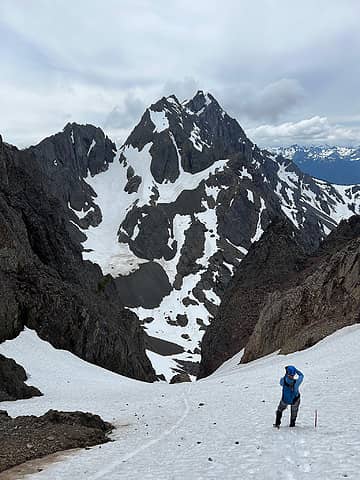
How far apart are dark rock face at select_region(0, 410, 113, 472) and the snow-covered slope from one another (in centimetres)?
81

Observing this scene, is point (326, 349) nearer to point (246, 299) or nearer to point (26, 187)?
point (246, 299)

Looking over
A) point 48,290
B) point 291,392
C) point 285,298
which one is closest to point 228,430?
point 291,392

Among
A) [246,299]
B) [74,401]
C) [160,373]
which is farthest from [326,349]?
[160,373]

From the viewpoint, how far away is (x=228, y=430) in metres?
14.5

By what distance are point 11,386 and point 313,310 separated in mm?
26861

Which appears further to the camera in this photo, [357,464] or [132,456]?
[132,456]

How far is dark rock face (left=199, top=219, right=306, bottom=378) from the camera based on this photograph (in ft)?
200

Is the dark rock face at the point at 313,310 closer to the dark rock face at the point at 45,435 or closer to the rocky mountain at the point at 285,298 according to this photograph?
the rocky mountain at the point at 285,298

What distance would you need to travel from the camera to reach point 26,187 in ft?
220

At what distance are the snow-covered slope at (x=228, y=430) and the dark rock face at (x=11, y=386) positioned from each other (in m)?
0.97

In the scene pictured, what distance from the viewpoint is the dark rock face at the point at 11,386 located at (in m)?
25.5

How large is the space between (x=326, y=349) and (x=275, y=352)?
1237 cm

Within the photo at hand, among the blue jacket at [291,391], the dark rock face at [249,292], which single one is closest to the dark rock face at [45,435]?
the blue jacket at [291,391]

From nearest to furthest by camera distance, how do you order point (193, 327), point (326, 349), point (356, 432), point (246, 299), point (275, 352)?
1. point (356, 432)
2. point (326, 349)
3. point (275, 352)
4. point (246, 299)
5. point (193, 327)
